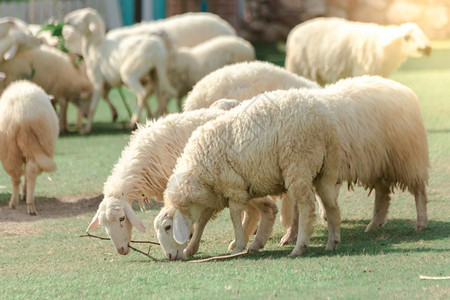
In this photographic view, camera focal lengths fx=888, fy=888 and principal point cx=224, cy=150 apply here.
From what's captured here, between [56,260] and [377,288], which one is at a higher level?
[377,288]

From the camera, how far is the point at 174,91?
13367 mm

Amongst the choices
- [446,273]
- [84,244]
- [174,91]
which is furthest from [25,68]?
[446,273]

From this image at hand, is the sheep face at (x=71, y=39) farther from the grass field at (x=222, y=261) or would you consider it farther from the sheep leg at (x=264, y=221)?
the sheep leg at (x=264, y=221)

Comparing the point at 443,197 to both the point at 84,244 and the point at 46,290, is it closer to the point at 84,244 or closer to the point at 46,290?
the point at 84,244

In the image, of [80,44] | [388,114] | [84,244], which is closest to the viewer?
[388,114]

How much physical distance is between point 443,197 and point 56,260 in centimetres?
365

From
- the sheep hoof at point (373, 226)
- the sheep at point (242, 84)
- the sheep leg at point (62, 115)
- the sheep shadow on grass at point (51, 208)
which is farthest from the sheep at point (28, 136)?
the sheep leg at point (62, 115)

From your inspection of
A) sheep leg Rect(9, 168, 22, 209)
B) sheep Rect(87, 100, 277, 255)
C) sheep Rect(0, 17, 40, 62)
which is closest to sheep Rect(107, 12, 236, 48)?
sheep Rect(0, 17, 40, 62)

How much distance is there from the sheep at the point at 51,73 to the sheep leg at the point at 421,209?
8068mm

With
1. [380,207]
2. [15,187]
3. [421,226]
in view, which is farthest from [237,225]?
[15,187]

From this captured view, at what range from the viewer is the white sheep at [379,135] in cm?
657

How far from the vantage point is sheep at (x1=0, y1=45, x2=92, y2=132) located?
13.6 metres

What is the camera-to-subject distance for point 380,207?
23.8ft

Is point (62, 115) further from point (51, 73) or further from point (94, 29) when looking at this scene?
point (94, 29)
